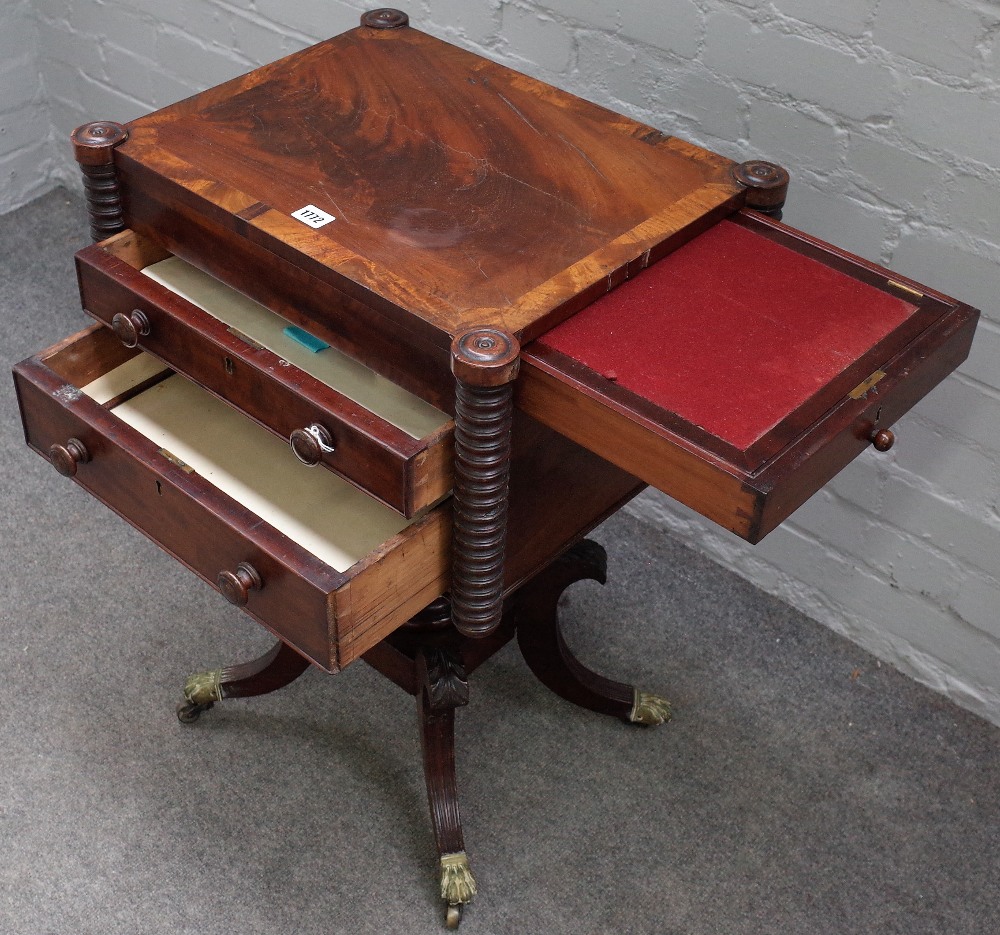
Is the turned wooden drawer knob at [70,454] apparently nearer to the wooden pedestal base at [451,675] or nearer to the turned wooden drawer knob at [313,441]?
the turned wooden drawer knob at [313,441]

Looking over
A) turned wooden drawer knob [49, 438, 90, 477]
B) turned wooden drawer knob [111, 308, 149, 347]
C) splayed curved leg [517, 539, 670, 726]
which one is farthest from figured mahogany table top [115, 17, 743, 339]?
splayed curved leg [517, 539, 670, 726]

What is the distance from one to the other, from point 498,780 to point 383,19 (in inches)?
38.2

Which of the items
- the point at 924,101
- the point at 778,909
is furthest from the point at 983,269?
the point at 778,909

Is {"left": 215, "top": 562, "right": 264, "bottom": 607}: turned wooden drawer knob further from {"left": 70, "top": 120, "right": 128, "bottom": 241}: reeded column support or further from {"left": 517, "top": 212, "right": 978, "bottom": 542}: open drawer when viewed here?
{"left": 70, "top": 120, "right": 128, "bottom": 241}: reeded column support

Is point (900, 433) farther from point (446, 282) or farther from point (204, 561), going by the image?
point (204, 561)

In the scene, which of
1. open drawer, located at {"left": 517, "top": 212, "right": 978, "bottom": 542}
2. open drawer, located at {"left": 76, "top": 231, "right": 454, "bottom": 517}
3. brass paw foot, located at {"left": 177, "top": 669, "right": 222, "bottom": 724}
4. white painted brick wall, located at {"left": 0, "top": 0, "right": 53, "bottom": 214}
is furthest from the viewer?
white painted brick wall, located at {"left": 0, "top": 0, "right": 53, "bottom": 214}

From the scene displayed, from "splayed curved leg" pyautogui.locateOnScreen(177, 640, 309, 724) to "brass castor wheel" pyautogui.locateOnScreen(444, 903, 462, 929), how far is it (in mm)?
356

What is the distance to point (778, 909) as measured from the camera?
5.27 ft

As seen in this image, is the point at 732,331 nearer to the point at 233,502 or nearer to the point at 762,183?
the point at 762,183

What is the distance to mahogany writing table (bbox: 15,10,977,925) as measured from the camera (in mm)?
1126

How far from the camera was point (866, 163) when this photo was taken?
1.58 m

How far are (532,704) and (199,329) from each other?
2.61 ft

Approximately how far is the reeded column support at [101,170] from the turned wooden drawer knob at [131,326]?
0.14m

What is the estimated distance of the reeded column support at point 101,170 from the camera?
1346 mm
